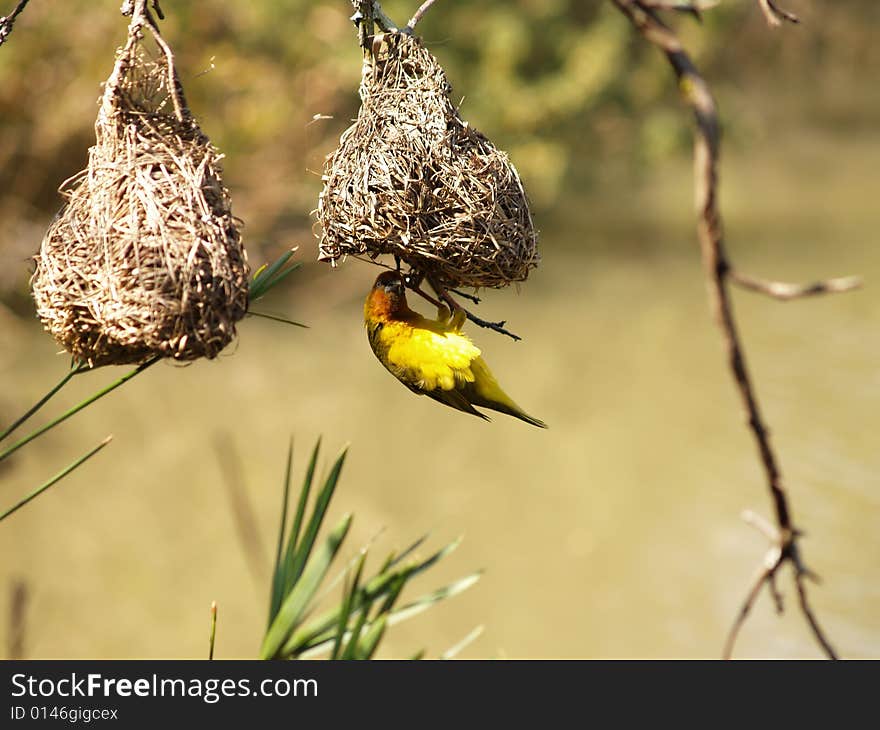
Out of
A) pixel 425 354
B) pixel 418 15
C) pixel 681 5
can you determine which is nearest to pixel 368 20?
pixel 418 15

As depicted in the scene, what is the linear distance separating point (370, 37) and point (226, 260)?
1.74ft

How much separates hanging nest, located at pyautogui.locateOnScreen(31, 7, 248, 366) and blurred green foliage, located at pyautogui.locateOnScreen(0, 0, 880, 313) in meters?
4.48

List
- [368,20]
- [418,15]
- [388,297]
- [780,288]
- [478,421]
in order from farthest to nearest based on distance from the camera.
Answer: [478,421] → [388,297] → [368,20] → [418,15] → [780,288]

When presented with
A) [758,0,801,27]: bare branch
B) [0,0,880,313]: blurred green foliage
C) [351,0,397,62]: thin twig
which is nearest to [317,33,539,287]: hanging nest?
[351,0,397,62]: thin twig

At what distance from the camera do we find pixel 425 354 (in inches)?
83.7

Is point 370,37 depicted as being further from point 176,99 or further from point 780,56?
point 780,56

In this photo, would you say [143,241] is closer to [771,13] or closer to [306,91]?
[771,13]

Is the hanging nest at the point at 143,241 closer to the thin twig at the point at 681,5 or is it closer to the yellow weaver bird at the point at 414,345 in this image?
the yellow weaver bird at the point at 414,345

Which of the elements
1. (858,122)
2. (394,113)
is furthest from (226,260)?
(858,122)

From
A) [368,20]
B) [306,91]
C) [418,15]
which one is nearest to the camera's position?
[418,15]

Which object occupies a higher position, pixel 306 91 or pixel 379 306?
pixel 306 91

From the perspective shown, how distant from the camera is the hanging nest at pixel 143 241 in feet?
5.69

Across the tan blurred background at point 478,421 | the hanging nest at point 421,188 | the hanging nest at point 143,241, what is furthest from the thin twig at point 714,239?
the tan blurred background at point 478,421

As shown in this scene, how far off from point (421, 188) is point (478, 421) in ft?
22.2
